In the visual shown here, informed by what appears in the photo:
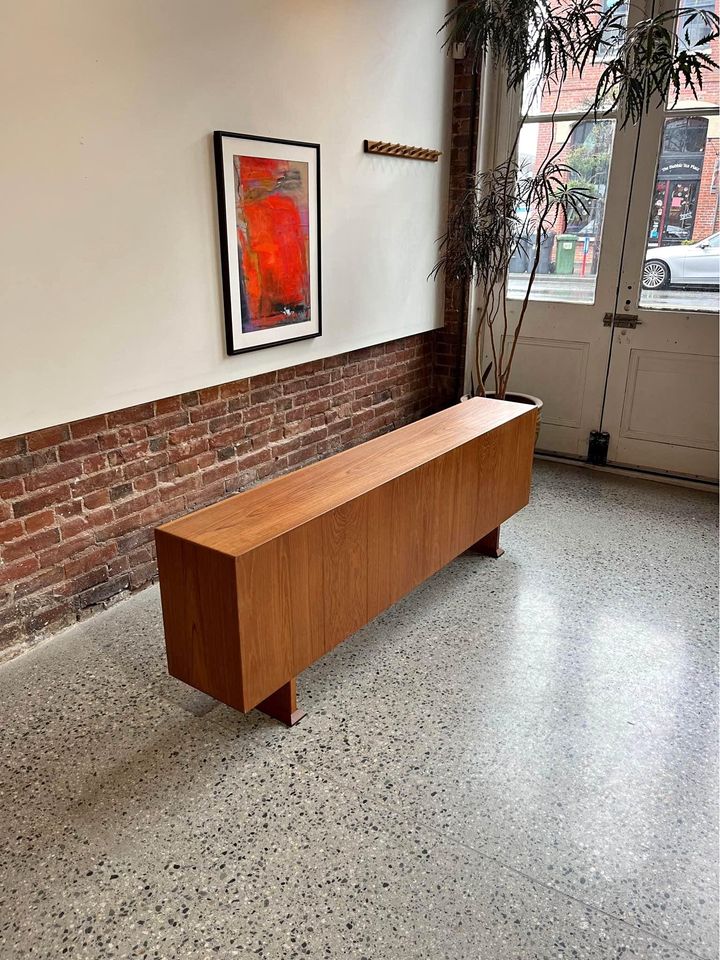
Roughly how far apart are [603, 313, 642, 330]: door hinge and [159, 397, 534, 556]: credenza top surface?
147 centimetres

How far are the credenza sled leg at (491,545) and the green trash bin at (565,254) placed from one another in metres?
2.00

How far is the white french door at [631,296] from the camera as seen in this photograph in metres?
4.05

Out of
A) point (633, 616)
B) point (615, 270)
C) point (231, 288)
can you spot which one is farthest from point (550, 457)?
point (231, 288)

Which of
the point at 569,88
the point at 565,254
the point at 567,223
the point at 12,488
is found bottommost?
the point at 12,488

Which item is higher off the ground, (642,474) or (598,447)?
(598,447)

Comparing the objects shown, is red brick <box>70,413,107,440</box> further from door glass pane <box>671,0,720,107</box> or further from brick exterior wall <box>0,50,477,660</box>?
door glass pane <box>671,0,720,107</box>

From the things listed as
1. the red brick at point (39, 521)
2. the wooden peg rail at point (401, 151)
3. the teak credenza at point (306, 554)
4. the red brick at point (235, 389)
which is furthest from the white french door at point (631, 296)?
the red brick at point (39, 521)

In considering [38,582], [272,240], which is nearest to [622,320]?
[272,240]

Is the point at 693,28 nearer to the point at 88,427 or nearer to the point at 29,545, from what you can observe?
the point at 88,427

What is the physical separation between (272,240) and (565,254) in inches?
82.5

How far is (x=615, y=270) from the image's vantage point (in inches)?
172

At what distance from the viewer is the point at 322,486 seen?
246cm

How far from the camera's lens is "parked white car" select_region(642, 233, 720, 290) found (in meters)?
4.06

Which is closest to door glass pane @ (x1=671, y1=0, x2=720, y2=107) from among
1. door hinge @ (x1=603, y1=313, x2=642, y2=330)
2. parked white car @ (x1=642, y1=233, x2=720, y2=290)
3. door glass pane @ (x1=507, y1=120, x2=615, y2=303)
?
door glass pane @ (x1=507, y1=120, x2=615, y2=303)
